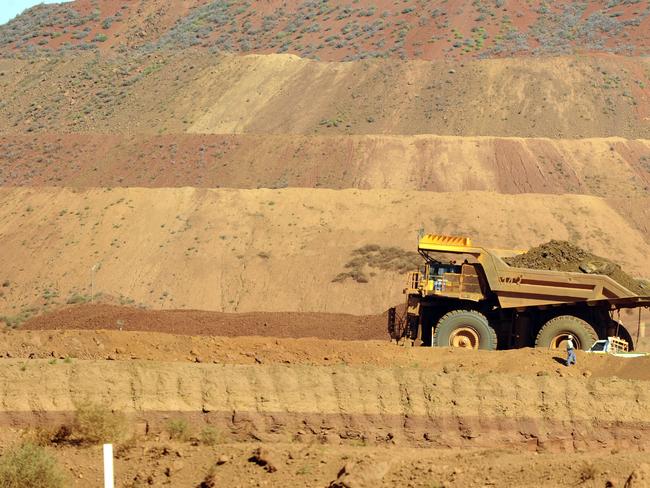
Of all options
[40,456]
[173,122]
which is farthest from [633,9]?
[40,456]

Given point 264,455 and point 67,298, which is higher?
point 264,455

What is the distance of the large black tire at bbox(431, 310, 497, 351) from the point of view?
23.9 metres

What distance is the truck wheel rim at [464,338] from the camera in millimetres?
23938

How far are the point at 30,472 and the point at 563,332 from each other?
12.7m

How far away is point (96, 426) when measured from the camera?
16.8 meters

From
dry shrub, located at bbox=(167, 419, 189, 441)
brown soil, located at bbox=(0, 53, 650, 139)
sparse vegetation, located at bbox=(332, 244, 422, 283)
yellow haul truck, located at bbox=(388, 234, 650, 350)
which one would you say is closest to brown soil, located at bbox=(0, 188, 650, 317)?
sparse vegetation, located at bbox=(332, 244, 422, 283)

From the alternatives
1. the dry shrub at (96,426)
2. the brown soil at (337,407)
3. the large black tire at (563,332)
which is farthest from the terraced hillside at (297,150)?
the dry shrub at (96,426)

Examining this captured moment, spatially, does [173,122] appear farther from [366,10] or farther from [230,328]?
[230,328]

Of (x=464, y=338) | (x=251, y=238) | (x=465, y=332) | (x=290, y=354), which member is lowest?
(x=251, y=238)

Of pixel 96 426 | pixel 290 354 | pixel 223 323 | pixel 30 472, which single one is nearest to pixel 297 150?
pixel 223 323

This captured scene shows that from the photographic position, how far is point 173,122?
63750 mm

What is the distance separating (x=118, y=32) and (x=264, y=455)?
71.7 m

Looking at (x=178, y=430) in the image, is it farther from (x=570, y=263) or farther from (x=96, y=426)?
(x=570, y=263)

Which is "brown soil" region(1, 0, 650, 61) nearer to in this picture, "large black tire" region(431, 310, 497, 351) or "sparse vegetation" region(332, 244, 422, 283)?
"sparse vegetation" region(332, 244, 422, 283)
